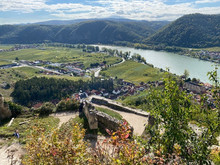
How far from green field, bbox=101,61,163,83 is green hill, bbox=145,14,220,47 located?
71567 mm

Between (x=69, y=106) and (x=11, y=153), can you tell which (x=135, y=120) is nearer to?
(x=69, y=106)

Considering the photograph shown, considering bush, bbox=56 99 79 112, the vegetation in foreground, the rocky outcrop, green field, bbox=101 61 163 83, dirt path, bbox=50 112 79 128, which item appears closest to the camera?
the vegetation in foreground

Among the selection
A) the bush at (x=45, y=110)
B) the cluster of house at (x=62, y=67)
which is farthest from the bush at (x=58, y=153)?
the cluster of house at (x=62, y=67)

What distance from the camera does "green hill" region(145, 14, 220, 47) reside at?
14006cm

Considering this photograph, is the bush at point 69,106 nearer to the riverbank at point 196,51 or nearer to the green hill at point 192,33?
the riverbank at point 196,51

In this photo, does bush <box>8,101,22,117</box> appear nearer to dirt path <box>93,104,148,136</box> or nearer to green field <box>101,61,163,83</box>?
dirt path <box>93,104,148,136</box>

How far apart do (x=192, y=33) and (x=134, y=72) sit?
9693 centimetres

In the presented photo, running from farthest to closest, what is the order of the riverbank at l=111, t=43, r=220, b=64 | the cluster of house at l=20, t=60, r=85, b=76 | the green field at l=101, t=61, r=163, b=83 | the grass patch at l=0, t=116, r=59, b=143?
the riverbank at l=111, t=43, r=220, b=64 → the cluster of house at l=20, t=60, r=85, b=76 → the green field at l=101, t=61, r=163, b=83 → the grass patch at l=0, t=116, r=59, b=143

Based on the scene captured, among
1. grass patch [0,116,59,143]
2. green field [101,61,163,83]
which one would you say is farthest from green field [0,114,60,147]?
green field [101,61,163,83]

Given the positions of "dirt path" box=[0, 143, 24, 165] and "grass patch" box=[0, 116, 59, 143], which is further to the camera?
"grass patch" box=[0, 116, 59, 143]

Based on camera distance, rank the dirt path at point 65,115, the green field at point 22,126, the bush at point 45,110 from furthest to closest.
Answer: the bush at point 45,110
the dirt path at point 65,115
the green field at point 22,126

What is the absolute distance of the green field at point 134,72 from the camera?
72.1 m

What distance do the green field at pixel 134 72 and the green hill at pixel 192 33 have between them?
235 ft

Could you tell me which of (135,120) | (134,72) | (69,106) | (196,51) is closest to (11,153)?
(69,106)
